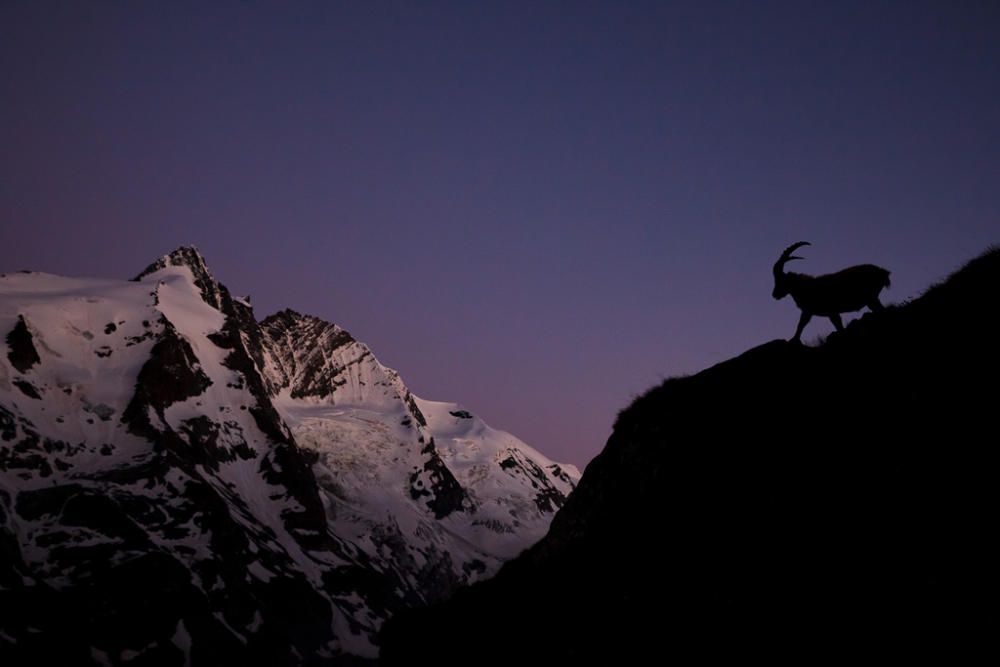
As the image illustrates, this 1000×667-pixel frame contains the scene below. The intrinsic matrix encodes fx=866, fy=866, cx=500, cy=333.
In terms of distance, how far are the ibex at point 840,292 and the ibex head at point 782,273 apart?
3.75 ft

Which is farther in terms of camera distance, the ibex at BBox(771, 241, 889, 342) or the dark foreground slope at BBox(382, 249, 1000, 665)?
the ibex at BBox(771, 241, 889, 342)

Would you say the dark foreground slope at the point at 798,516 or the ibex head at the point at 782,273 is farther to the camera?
the ibex head at the point at 782,273

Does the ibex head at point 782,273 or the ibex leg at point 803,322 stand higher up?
the ibex head at point 782,273

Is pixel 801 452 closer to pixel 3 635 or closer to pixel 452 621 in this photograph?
pixel 452 621

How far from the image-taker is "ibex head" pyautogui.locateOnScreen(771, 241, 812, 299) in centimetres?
2344

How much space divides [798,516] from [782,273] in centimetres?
1004

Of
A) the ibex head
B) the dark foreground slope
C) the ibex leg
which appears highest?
the ibex head

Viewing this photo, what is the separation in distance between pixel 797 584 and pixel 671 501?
4946mm

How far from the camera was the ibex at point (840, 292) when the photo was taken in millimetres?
20734

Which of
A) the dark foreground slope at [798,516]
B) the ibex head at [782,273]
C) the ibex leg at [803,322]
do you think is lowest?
the dark foreground slope at [798,516]

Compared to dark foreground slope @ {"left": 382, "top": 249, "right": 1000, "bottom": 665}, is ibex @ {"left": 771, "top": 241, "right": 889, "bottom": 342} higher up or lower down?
higher up

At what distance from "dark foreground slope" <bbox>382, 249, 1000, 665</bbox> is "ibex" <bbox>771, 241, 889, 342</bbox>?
5.48 feet

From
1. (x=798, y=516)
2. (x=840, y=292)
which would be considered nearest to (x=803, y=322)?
(x=840, y=292)

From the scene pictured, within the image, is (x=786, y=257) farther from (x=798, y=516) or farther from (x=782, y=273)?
(x=798, y=516)
